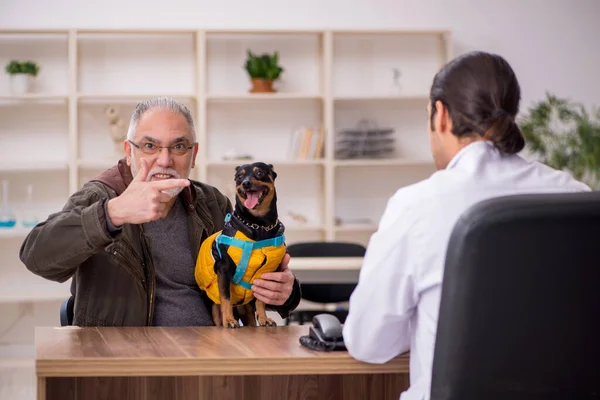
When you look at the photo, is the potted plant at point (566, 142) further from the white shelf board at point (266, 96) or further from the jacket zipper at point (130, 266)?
the jacket zipper at point (130, 266)

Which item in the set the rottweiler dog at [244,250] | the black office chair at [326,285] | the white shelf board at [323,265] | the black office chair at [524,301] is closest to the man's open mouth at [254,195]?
the rottweiler dog at [244,250]

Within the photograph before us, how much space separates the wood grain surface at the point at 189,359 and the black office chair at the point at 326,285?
79.1 inches

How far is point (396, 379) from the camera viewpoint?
1.84m

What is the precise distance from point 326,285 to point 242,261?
234cm

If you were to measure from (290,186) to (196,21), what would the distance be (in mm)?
1447

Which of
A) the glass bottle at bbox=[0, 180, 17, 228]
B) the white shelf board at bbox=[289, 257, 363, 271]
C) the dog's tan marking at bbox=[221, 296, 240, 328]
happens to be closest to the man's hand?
the dog's tan marking at bbox=[221, 296, 240, 328]

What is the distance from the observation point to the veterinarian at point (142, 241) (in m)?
1.86

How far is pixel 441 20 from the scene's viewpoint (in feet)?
20.3

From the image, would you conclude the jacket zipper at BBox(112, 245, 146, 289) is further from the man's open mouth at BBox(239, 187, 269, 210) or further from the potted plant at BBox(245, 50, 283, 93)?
the potted plant at BBox(245, 50, 283, 93)

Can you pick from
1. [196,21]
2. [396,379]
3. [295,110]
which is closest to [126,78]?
[196,21]

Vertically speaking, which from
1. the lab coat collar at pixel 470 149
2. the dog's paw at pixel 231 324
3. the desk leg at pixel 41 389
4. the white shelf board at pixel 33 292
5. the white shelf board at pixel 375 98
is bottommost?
the white shelf board at pixel 33 292

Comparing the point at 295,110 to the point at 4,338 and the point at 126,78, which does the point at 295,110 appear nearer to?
the point at 126,78

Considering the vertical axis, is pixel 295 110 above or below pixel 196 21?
below

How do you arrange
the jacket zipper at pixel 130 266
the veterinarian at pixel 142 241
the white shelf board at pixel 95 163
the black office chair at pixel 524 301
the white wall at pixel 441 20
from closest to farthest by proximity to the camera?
the black office chair at pixel 524 301 → the veterinarian at pixel 142 241 → the jacket zipper at pixel 130 266 → the white shelf board at pixel 95 163 → the white wall at pixel 441 20
